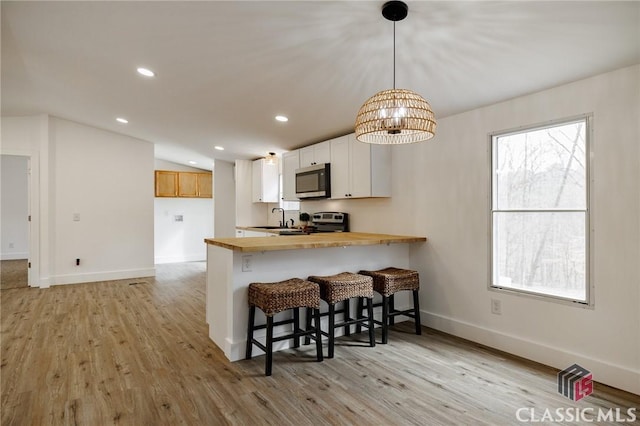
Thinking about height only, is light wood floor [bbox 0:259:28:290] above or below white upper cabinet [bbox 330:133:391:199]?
below

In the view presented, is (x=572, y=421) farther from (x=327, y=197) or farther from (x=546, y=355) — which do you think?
(x=327, y=197)

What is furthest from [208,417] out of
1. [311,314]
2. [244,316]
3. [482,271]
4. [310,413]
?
[482,271]

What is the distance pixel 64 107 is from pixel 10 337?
3.24 meters

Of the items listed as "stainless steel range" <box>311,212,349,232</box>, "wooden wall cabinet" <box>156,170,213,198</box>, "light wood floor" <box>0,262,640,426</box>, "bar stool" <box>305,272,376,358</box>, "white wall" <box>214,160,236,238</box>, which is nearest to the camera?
"light wood floor" <box>0,262,640,426</box>

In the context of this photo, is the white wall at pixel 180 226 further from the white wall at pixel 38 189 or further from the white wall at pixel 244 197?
the white wall at pixel 38 189

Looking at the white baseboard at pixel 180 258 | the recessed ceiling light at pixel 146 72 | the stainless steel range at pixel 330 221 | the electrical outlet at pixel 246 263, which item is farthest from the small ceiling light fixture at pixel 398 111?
the white baseboard at pixel 180 258

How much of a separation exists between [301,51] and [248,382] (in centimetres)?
235

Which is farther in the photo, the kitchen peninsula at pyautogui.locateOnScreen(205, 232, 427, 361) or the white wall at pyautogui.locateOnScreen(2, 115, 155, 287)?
the white wall at pyautogui.locateOnScreen(2, 115, 155, 287)

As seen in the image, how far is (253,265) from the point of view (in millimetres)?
2889

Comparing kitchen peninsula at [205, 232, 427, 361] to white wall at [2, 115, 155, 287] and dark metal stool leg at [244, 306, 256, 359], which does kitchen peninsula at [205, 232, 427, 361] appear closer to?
dark metal stool leg at [244, 306, 256, 359]

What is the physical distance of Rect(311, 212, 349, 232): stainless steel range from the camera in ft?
15.5

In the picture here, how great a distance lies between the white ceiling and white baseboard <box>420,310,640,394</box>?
6.57 feet

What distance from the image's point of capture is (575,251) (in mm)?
2617

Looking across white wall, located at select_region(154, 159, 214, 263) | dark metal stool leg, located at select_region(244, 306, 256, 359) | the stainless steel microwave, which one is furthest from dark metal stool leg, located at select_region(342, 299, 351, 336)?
white wall, located at select_region(154, 159, 214, 263)
